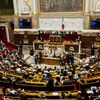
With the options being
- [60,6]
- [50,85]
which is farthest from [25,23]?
[50,85]

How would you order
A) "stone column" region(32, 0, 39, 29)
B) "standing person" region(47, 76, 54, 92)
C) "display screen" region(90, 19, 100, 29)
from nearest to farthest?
"standing person" region(47, 76, 54, 92) < "display screen" region(90, 19, 100, 29) < "stone column" region(32, 0, 39, 29)

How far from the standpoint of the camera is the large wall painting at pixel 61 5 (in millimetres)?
31938

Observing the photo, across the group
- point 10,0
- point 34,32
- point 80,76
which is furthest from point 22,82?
point 10,0

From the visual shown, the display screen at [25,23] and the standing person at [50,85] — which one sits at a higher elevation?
the display screen at [25,23]

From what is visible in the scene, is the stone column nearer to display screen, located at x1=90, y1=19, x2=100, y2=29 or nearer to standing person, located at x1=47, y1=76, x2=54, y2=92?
display screen, located at x1=90, y1=19, x2=100, y2=29

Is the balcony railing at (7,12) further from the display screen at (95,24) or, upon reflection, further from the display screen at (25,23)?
the display screen at (95,24)

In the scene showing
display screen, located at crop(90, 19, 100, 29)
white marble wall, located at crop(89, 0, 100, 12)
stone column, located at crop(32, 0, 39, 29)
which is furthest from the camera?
stone column, located at crop(32, 0, 39, 29)

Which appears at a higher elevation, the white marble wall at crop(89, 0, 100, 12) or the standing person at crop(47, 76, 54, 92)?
the white marble wall at crop(89, 0, 100, 12)

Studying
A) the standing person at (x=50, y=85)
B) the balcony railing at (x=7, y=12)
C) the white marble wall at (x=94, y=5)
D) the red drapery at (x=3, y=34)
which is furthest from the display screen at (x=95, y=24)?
the standing person at (x=50, y=85)

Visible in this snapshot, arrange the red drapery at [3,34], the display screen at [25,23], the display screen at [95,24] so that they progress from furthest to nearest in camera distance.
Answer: the red drapery at [3,34], the display screen at [25,23], the display screen at [95,24]

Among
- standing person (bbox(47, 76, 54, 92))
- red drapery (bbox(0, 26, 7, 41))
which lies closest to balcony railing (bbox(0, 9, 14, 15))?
red drapery (bbox(0, 26, 7, 41))

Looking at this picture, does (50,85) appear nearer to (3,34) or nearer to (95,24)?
(95,24)

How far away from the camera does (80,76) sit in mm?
22062

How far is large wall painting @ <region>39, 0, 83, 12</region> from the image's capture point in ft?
105
